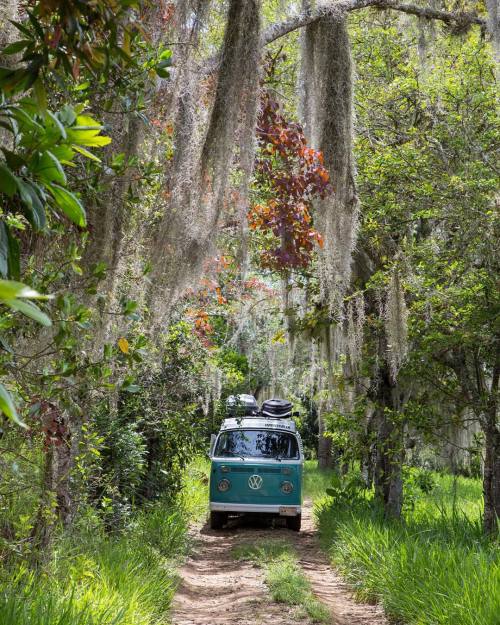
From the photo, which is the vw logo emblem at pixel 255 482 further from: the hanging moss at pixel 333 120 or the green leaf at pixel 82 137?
the green leaf at pixel 82 137

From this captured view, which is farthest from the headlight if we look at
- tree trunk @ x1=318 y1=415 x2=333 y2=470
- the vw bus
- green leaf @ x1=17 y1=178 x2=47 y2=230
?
tree trunk @ x1=318 y1=415 x2=333 y2=470

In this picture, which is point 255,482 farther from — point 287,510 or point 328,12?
point 328,12

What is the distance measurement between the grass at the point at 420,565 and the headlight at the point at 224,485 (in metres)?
1.91

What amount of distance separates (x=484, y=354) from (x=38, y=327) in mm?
5256

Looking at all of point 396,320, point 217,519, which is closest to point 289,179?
point 396,320

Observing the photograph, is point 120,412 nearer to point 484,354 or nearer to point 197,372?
point 197,372

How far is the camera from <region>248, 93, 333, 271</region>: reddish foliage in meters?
5.65

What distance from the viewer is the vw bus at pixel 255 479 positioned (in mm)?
10648

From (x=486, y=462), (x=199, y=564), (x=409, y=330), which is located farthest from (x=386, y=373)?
(x=199, y=564)

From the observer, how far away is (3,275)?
1663mm

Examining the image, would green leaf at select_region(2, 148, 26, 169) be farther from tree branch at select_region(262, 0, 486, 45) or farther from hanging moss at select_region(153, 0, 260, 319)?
tree branch at select_region(262, 0, 486, 45)

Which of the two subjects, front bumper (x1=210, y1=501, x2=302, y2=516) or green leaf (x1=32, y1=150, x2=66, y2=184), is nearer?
green leaf (x1=32, y1=150, x2=66, y2=184)

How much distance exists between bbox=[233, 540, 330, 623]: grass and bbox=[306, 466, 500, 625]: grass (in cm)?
52

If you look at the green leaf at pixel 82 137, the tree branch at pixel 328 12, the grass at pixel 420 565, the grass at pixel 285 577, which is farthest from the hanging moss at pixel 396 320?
the green leaf at pixel 82 137
